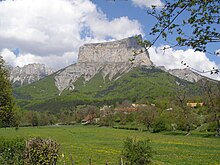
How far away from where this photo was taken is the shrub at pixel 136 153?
52.6 ft

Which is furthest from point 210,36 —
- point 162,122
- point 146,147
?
point 162,122

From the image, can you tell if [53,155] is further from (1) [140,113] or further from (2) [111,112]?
(2) [111,112]

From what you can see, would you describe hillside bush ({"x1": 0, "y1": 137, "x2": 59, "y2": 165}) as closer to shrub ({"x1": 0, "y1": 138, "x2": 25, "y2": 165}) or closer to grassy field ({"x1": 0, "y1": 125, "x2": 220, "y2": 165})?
shrub ({"x1": 0, "y1": 138, "x2": 25, "y2": 165})

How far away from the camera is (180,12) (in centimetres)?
507

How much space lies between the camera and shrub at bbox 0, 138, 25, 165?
55.7ft

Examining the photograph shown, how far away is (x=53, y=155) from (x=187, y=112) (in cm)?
7546

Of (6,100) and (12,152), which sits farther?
(6,100)

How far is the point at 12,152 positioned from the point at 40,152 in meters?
3.20

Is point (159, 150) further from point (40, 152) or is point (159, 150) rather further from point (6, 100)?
point (40, 152)

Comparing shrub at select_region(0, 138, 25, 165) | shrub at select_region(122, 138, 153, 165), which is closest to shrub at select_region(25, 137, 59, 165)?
shrub at select_region(0, 138, 25, 165)

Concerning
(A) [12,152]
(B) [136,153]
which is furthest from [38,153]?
(B) [136,153]

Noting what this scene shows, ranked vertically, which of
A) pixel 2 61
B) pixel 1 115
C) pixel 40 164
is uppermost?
pixel 2 61

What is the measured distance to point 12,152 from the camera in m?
17.4

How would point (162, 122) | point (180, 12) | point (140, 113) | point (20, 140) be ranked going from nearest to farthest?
1. point (180, 12)
2. point (20, 140)
3. point (162, 122)
4. point (140, 113)
